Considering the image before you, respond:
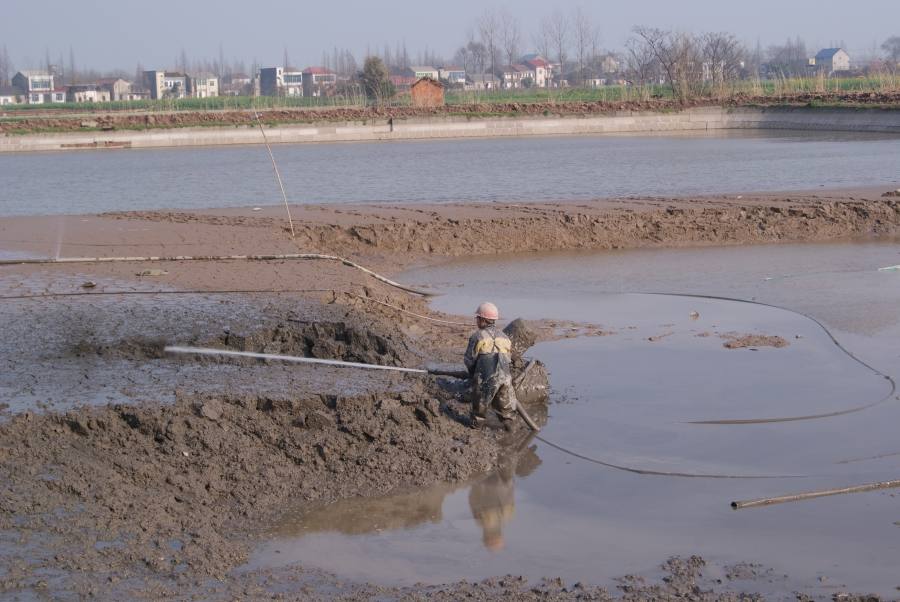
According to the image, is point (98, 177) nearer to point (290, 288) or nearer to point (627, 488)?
point (290, 288)

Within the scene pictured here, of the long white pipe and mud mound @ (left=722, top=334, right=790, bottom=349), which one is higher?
the long white pipe

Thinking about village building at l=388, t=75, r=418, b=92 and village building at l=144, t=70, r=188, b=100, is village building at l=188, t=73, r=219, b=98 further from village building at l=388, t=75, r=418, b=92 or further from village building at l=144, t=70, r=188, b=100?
village building at l=388, t=75, r=418, b=92

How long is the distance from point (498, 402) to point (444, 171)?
23678 millimetres

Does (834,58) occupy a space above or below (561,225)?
above

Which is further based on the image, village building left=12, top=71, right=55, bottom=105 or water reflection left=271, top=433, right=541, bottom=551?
village building left=12, top=71, right=55, bottom=105

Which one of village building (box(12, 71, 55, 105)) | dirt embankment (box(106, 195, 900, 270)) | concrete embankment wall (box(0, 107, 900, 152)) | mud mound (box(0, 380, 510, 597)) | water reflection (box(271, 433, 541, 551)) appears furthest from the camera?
village building (box(12, 71, 55, 105))

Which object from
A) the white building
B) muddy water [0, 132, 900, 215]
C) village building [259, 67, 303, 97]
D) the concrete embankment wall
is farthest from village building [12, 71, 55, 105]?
muddy water [0, 132, 900, 215]

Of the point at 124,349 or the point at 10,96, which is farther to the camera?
the point at 10,96

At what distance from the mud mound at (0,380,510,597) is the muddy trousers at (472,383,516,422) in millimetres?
166

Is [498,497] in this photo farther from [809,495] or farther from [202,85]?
[202,85]

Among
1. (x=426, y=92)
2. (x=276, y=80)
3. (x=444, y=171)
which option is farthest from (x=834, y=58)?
(x=444, y=171)

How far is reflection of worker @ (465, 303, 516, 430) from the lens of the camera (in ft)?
26.8

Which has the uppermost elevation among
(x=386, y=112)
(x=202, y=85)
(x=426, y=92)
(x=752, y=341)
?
(x=202, y=85)

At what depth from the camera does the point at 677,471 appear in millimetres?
7434
